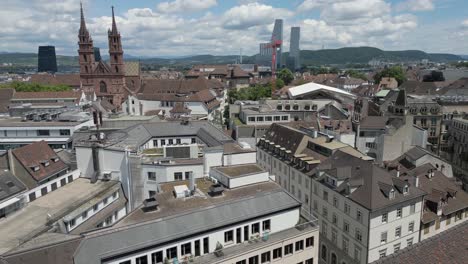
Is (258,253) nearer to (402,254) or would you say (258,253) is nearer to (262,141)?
(402,254)

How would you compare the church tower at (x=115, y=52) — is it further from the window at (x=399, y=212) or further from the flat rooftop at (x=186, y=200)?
the window at (x=399, y=212)

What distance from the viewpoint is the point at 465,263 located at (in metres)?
16.0

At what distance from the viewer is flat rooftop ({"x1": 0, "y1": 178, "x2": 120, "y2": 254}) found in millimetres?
31422

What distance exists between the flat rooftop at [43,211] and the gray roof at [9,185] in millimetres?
2125

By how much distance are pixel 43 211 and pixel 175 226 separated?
17869 millimetres

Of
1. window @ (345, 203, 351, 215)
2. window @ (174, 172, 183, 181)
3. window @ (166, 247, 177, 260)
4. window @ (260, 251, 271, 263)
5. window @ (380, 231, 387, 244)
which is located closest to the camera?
window @ (166, 247, 177, 260)

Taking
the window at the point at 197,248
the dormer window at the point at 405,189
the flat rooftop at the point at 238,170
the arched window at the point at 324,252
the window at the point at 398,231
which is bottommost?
the arched window at the point at 324,252

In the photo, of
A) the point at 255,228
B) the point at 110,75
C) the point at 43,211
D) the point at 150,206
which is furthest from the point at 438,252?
the point at 110,75

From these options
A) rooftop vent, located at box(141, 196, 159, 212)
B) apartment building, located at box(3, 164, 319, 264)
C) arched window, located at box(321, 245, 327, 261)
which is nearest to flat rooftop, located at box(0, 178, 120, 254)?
apartment building, located at box(3, 164, 319, 264)

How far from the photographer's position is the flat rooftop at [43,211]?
1237 inches

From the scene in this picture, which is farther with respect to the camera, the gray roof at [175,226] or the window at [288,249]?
the window at [288,249]

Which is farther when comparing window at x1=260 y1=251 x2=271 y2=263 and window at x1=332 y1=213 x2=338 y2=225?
window at x1=332 y1=213 x2=338 y2=225

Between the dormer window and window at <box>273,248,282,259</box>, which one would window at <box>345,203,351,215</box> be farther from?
window at <box>273,248,282,259</box>

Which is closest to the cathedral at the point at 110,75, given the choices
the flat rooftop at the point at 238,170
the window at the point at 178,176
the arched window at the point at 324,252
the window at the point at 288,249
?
the window at the point at 178,176
